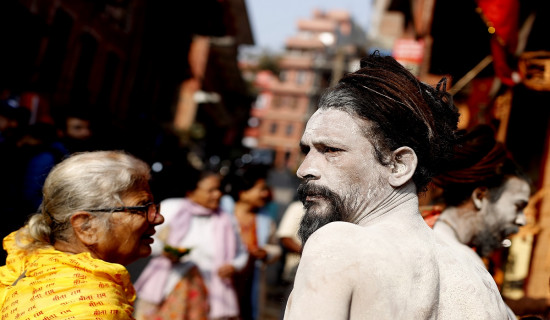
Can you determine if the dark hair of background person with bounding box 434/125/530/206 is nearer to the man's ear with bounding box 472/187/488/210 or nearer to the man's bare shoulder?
the man's ear with bounding box 472/187/488/210

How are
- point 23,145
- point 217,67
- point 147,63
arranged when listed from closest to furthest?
point 23,145 → point 147,63 → point 217,67

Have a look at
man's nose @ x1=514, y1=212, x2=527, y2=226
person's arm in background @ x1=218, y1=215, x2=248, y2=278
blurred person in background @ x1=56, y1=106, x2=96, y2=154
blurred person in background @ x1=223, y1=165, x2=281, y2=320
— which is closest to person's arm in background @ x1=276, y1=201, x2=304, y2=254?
blurred person in background @ x1=223, y1=165, x2=281, y2=320

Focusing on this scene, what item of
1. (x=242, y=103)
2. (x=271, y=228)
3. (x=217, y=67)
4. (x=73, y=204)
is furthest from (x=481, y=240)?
(x=242, y=103)

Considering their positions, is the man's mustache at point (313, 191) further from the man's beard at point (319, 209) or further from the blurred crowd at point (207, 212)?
the blurred crowd at point (207, 212)

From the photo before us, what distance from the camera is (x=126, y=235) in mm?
2477

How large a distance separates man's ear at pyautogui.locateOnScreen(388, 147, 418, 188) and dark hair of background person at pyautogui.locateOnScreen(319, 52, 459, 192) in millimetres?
22

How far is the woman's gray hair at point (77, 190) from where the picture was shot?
234 centimetres

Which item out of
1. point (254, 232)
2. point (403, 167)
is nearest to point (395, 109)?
point (403, 167)

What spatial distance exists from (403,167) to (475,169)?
142 centimetres

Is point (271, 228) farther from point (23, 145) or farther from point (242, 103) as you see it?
point (242, 103)

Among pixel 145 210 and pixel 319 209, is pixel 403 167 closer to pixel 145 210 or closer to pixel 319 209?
pixel 319 209

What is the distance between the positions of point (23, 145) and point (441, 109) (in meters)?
3.55

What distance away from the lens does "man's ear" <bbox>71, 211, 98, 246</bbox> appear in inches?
92.0

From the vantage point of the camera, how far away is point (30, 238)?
2455 mm
